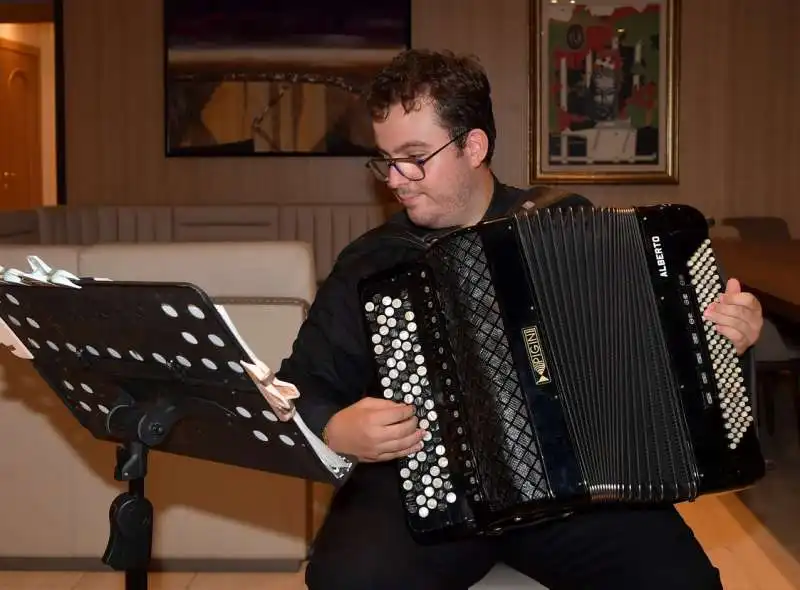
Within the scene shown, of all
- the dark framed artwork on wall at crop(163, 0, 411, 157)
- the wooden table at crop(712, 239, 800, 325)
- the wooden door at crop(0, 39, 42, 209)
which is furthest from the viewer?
the wooden door at crop(0, 39, 42, 209)

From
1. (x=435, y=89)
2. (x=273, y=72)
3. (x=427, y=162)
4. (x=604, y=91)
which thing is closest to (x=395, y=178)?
(x=427, y=162)

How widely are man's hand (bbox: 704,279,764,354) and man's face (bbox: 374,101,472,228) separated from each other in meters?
0.55

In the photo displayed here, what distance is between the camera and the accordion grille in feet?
6.12

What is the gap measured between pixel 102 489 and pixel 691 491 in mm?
1868

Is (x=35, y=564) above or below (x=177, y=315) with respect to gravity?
below

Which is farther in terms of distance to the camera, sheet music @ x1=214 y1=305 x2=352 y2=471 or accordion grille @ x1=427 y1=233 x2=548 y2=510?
accordion grille @ x1=427 y1=233 x2=548 y2=510

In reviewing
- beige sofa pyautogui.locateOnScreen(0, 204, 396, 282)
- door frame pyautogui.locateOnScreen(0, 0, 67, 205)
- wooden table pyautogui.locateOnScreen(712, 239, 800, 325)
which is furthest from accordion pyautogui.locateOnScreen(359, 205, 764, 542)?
door frame pyautogui.locateOnScreen(0, 0, 67, 205)

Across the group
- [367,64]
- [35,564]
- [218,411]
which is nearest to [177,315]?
[218,411]

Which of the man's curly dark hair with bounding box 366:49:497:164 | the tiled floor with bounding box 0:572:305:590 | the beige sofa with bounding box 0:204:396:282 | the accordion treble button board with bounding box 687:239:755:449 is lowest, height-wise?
the tiled floor with bounding box 0:572:305:590

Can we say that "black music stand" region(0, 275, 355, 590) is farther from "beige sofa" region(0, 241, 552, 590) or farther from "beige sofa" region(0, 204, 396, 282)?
"beige sofa" region(0, 204, 396, 282)

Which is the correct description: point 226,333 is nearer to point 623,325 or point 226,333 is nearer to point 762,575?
point 623,325

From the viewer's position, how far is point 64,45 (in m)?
7.65

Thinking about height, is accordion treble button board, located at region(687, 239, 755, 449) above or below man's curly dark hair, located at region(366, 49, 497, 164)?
below

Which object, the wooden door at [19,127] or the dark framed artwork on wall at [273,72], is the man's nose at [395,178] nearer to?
the dark framed artwork on wall at [273,72]
